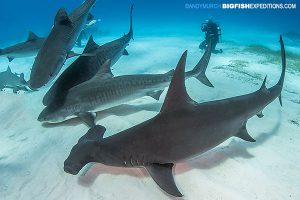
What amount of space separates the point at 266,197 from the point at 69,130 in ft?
11.1

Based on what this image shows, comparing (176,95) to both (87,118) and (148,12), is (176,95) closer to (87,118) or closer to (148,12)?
(87,118)

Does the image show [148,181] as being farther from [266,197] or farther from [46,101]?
[46,101]

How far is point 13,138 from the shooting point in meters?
5.34

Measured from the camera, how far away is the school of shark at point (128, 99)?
10.9 feet

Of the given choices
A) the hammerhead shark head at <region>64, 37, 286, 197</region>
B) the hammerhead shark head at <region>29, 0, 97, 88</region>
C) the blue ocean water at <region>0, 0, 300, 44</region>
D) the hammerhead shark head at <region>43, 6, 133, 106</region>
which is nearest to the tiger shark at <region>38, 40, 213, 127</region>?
the hammerhead shark head at <region>43, 6, 133, 106</region>

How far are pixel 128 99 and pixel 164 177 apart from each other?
2.71 m

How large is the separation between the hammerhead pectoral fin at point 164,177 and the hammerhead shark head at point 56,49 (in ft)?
6.98

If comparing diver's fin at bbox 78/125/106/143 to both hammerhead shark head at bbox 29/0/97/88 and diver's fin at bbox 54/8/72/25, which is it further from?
diver's fin at bbox 54/8/72/25

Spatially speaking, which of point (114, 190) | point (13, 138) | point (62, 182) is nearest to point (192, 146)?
point (114, 190)

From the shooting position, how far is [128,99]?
18.5 feet

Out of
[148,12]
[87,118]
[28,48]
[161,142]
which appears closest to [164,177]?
[161,142]

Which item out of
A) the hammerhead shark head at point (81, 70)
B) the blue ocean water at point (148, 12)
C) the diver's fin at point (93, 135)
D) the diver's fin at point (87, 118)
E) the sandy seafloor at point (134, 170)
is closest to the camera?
the sandy seafloor at point (134, 170)

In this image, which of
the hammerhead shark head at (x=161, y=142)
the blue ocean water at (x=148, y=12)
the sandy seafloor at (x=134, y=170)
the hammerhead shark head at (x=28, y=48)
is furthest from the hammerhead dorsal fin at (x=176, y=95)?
the blue ocean water at (x=148, y=12)

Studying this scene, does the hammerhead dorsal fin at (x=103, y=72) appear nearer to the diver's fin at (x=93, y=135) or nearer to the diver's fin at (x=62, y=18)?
the diver's fin at (x=62, y=18)
